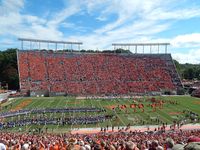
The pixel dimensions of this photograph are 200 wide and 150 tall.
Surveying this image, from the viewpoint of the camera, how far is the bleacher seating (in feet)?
210

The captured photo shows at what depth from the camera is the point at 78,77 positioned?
68000 mm

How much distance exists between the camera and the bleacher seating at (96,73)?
64.1 meters

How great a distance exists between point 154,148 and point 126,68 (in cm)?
6746

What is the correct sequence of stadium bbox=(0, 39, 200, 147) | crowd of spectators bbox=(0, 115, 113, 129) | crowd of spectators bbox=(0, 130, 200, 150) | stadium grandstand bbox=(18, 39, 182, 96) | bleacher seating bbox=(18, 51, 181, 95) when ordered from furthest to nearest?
1. bleacher seating bbox=(18, 51, 181, 95)
2. stadium grandstand bbox=(18, 39, 182, 96)
3. stadium bbox=(0, 39, 200, 147)
4. crowd of spectators bbox=(0, 115, 113, 129)
5. crowd of spectators bbox=(0, 130, 200, 150)

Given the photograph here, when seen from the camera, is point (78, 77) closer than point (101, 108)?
No

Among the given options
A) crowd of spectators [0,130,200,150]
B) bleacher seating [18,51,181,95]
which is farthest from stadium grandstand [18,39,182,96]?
crowd of spectators [0,130,200,150]

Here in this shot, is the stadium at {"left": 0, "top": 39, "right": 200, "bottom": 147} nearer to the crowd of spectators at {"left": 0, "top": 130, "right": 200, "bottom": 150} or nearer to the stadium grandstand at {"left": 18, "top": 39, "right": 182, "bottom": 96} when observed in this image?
the stadium grandstand at {"left": 18, "top": 39, "right": 182, "bottom": 96}

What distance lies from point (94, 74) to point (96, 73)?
67cm

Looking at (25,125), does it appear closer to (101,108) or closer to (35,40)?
(101,108)

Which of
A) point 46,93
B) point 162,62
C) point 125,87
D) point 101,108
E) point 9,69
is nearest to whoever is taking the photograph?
point 101,108

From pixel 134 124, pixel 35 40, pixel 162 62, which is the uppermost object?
pixel 35 40

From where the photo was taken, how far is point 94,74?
6975 centimetres

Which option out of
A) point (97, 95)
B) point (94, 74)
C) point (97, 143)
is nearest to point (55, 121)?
point (97, 95)

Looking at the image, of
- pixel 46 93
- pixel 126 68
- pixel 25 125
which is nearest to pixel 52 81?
pixel 46 93
